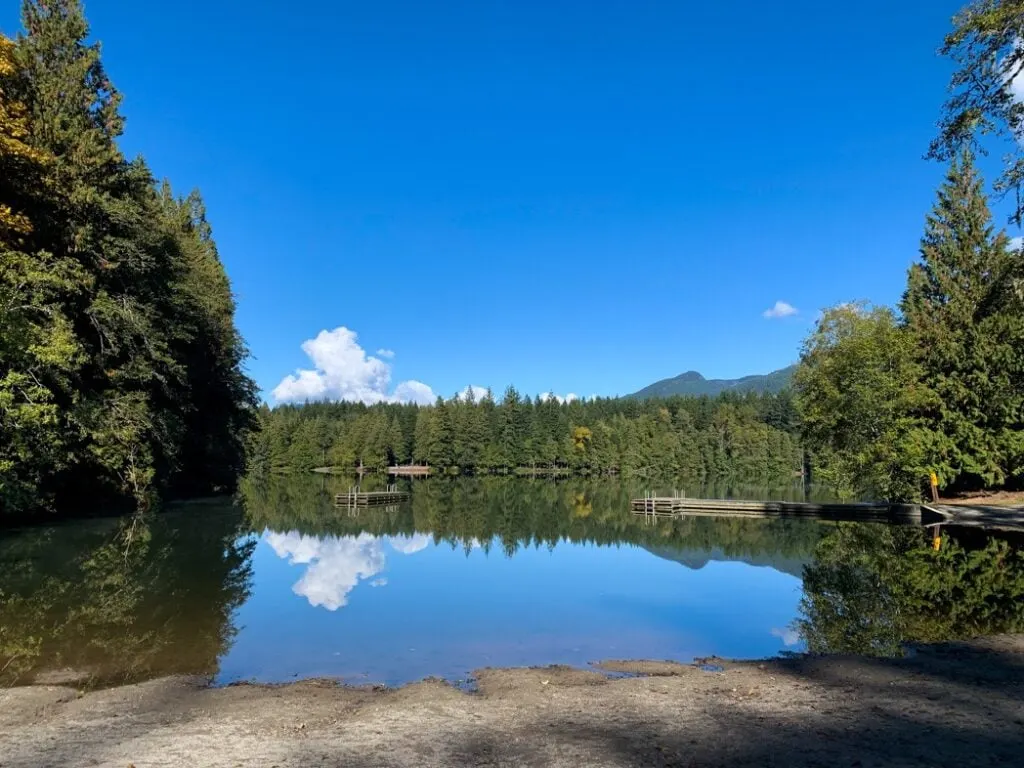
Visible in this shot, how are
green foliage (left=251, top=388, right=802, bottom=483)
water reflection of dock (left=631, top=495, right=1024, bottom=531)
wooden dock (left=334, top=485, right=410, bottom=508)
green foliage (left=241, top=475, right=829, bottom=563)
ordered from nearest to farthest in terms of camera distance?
water reflection of dock (left=631, top=495, right=1024, bottom=531), green foliage (left=241, top=475, right=829, bottom=563), wooden dock (left=334, top=485, right=410, bottom=508), green foliage (left=251, top=388, right=802, bottom=483)

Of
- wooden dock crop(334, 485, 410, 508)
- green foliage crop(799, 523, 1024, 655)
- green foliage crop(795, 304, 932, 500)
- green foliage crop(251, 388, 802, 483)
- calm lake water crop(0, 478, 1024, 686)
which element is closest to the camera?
calm lake water crop(0, 478, 1024, 686)

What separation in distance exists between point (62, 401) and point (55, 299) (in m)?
3.83

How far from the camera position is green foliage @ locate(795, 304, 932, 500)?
3478cm

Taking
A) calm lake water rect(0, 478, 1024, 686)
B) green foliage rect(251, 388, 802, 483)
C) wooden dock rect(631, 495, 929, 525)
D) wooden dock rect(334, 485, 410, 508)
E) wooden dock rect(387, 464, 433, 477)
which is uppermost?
green foliage rect(251, 388, 802, 483)

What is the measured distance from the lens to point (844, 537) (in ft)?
100

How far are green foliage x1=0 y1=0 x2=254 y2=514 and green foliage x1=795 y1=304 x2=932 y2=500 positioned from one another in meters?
33.8

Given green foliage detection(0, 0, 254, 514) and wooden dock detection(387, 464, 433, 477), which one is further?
wooden dock detection(387, 464, 433, 477)

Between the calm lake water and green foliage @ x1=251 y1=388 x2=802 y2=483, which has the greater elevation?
green foliage @ x1=251 y1=388 x2=802 y2=483

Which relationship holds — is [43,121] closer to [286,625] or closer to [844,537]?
[286,625]

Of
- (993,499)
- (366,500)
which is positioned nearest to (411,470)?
(366,500)

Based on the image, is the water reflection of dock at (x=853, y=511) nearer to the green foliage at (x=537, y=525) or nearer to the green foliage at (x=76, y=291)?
the green foliage at (x=537, y=525)

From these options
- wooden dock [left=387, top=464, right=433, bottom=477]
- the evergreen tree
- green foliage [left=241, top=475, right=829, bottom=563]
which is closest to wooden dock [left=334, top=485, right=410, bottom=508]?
green foliage [left=241, top=475, right=829, bottom=563]

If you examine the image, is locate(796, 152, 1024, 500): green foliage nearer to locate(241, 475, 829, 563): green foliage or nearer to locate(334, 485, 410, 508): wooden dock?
locate(241, 475, 829, 563): green foliage

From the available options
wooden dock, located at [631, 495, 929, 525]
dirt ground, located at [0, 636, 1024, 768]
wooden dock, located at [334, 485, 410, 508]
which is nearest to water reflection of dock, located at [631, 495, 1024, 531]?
wooden dock, located at [631, 495, 929, 525]
